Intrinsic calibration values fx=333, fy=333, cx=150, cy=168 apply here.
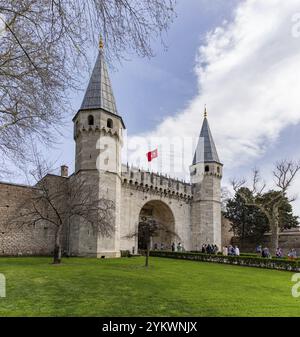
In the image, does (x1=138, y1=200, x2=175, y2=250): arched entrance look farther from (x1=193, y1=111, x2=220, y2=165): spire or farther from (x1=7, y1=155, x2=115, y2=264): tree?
(x1=7, y1=155, x2=115, y2=264): tree

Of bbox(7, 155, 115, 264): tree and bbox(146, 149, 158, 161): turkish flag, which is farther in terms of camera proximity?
bbox(146, 149, 158, 161): turkish flag

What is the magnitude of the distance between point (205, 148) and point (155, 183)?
25.8ft

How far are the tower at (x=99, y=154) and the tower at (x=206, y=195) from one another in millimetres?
11973

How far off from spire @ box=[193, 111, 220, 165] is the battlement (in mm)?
3311

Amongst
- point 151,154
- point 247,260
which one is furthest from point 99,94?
point 247,260

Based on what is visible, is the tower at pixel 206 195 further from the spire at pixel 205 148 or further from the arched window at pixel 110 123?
the arched window at pixel 110 123

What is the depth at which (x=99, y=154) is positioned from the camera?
82.6 feet

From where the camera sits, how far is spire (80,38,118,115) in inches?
1040

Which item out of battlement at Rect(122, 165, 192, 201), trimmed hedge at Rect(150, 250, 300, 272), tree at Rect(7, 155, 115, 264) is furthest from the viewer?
battlement at Rect(122, 165, 192, 201)

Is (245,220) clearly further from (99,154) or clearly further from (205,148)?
(99,154)

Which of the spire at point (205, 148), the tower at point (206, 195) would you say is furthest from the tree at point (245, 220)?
the spire at point (205, 148)

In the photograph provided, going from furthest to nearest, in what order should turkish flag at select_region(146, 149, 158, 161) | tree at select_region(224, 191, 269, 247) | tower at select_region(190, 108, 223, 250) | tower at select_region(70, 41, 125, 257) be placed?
tree at select_region(224, 191, 269, 247) → tower at select_region(190, 108, 223, 250) → turkish flag at select_region(146, 149, 158, 161) → tower at select_region(70, 41, 125, 257)

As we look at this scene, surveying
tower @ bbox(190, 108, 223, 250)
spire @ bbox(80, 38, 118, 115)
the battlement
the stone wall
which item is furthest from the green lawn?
tower @ bbox(190, 108, 223, 250)

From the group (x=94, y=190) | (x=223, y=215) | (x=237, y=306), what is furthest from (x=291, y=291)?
(x=223, y=215)
